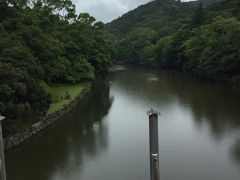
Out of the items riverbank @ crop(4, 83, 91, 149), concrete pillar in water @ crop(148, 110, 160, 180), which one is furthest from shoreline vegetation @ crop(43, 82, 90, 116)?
concrete pillar in water @ crop(148, 110, 160, 180)

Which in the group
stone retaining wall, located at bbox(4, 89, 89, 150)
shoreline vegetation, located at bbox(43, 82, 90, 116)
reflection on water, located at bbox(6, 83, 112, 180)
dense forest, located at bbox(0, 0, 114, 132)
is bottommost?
reflection on water, located at bbox(6, 83, 112, 180)

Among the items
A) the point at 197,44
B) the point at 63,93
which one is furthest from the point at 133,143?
the point at 197,44

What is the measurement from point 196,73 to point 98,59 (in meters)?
17.6

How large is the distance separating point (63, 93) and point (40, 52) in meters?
7.18

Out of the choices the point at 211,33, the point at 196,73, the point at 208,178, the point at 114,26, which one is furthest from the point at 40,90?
the point at 114,26

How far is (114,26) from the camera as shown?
458 ft

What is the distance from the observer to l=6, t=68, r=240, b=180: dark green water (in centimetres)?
1733

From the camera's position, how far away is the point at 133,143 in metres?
21.5

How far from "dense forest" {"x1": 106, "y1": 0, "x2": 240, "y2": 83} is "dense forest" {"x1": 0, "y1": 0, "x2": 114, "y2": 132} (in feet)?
41.5

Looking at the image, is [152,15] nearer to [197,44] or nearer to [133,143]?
[197,44]

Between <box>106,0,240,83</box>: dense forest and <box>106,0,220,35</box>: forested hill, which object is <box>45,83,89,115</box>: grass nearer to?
<box>106,0,240,83</box>: dense forest

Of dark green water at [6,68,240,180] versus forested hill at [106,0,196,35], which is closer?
dark green water at [6,68,240,180]

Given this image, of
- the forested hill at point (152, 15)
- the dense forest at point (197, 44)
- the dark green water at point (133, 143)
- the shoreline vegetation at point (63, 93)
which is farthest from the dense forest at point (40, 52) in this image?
the forested hill at point (152, 15)

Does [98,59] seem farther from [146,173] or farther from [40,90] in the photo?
[146,173]
